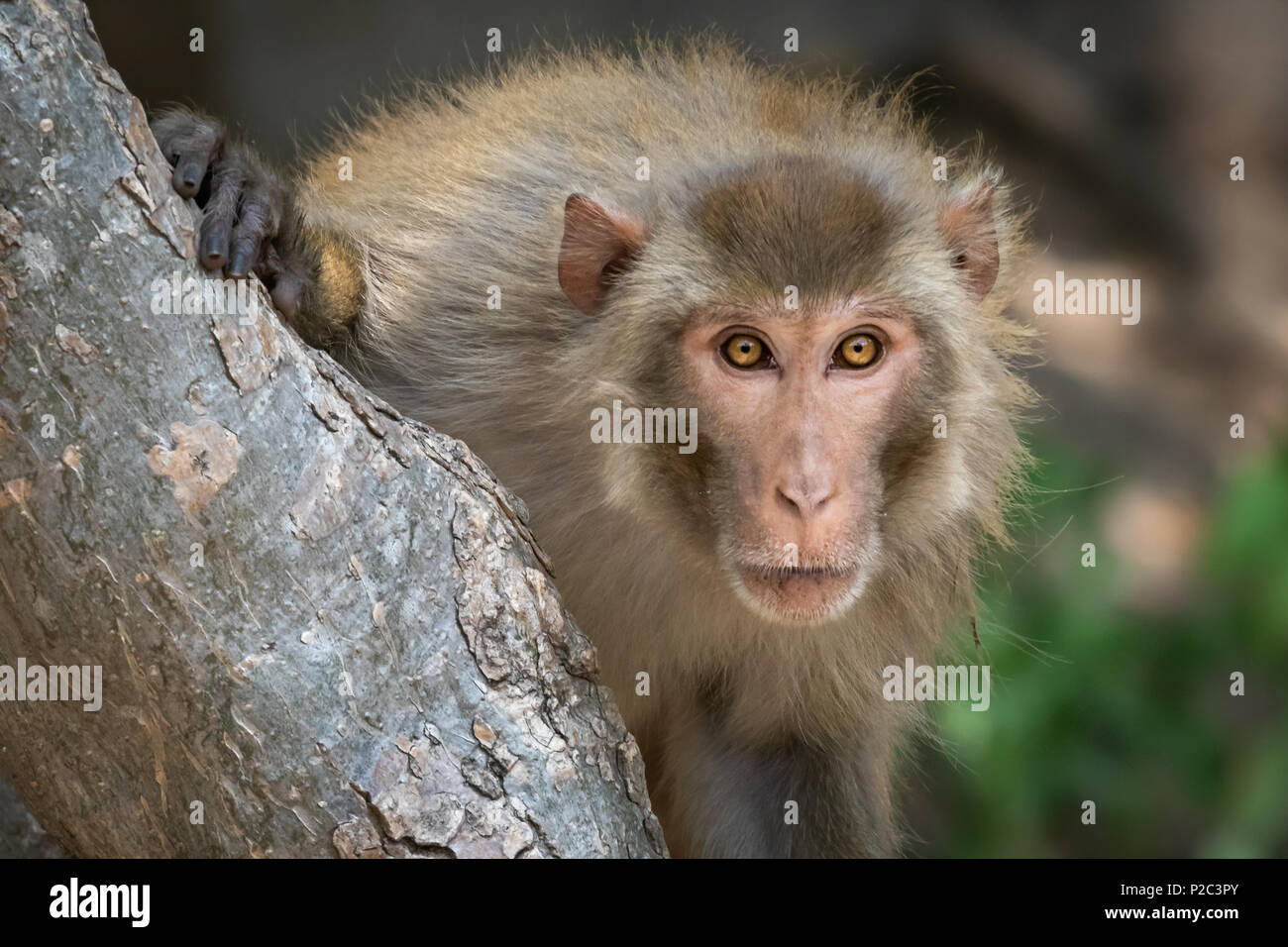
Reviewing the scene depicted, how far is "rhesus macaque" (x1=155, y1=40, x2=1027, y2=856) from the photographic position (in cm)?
334

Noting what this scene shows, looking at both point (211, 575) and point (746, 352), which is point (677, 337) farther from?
point (211, 575)

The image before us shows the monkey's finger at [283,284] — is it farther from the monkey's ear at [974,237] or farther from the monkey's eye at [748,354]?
the monkey's ear at [974,237]

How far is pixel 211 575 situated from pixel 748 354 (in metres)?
1.40

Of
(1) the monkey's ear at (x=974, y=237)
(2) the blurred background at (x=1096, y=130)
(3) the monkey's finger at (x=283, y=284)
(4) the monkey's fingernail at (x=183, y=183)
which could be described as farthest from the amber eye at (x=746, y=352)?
(2) the blurred background at (x=1096, y=130)

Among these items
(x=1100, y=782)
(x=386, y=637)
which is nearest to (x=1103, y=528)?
(x=1100, y=782)

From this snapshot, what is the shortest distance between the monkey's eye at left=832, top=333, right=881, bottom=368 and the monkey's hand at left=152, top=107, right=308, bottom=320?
129cm

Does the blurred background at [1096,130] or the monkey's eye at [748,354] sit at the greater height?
the blurred background at [1096,130]

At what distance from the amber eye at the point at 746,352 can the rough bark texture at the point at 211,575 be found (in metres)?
0.82

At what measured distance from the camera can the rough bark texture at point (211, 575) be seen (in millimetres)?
2436

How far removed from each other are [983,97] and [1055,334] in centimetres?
146

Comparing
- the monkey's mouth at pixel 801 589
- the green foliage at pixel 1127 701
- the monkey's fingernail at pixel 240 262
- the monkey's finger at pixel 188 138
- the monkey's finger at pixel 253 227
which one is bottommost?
the green foliage at pixel 1127 701

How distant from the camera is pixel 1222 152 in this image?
815 centimetres

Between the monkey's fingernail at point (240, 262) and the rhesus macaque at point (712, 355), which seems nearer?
the monkey's fingernail at point (240, 262)
